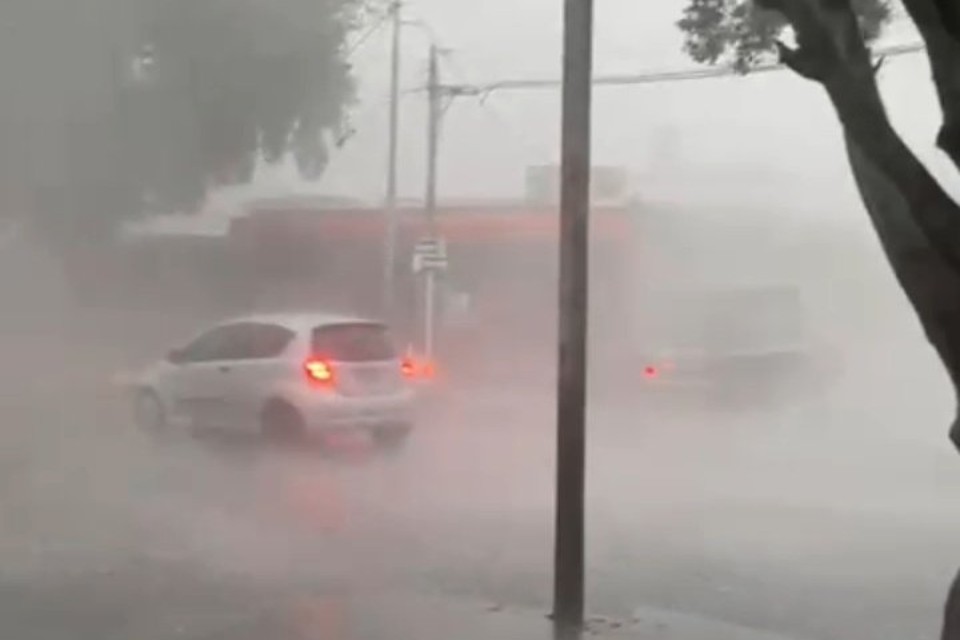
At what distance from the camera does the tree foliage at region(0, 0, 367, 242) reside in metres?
10.4

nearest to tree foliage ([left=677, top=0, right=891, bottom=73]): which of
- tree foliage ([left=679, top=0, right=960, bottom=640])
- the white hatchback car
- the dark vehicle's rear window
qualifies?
tree foliage ([left=679, top=0, right=960, bottom=640])

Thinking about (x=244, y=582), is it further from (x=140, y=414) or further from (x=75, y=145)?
(x=75, y=145)

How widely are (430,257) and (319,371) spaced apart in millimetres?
1118

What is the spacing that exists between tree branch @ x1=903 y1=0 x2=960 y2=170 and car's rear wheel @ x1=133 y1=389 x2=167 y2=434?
6.55m

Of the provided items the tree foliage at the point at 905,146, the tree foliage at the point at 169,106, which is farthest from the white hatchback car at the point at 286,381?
the tree foliage at the point at 905,146

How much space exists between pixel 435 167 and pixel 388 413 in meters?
1.71

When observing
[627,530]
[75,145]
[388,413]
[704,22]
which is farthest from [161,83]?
[704,22]

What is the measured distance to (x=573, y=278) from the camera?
7.15m

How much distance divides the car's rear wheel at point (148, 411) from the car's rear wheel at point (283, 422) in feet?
2.12

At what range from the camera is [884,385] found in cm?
1136

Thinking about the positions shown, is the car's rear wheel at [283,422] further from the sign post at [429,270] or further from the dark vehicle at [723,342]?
the dark vehicle at [723,342]

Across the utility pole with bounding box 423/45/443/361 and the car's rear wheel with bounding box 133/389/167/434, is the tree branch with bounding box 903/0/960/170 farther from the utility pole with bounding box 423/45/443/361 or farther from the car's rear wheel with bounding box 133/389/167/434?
the car's rear wheel with bounding box 133/389/167/434

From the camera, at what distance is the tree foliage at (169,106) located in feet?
34.2

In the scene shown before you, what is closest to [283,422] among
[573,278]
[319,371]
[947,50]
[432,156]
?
[319,371]
